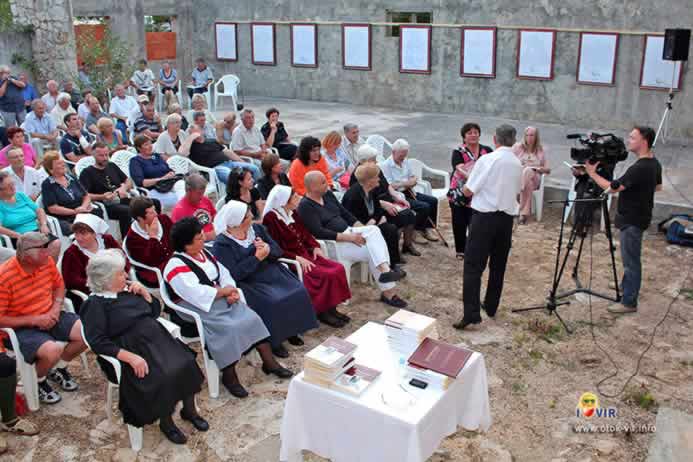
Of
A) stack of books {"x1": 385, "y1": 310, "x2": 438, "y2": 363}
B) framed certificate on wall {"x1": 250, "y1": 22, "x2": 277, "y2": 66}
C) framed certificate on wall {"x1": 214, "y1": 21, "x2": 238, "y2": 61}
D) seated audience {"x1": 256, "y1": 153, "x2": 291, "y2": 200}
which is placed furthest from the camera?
framed certificate on wall {"x1": 214, "y1": 21, "x2": 238, "y2": 61}

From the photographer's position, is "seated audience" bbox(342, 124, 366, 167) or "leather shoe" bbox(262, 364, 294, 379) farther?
"seated audience" bbox(342, 124, 366, 167)

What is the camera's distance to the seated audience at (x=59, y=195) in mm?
6062

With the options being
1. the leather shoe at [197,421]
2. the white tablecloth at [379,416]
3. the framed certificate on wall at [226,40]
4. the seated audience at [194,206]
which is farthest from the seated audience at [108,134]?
the framed certificate on wall at [226,40]

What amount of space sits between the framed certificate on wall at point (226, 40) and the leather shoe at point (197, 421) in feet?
46.1

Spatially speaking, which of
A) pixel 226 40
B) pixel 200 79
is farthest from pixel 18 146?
pixel 226 40

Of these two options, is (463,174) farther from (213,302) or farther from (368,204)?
(213,302)

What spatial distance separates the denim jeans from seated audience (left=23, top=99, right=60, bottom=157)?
7.37 metres

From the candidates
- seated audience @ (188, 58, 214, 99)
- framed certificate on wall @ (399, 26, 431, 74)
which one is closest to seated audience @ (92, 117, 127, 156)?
seated audience @ (188, 58, 214, 99)

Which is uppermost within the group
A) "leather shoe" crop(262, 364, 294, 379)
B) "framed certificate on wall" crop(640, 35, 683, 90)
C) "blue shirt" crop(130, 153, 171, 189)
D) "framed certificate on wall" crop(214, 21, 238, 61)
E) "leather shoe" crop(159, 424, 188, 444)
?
"framed certificate on wall" crop(214, 21, 238, 61)

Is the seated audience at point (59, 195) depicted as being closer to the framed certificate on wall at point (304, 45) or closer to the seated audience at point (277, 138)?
the seated audience at point (277, 138)

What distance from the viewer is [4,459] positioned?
3.90m

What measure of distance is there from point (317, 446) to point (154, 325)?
1.26m

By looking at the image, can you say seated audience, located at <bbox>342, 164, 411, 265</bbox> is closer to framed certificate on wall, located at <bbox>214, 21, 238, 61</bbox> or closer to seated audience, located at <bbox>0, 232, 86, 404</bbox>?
seated audience, located at <bbox>0, 232, 86, 404</bbox>

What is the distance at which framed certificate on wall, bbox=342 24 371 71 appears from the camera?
14.7 meters
